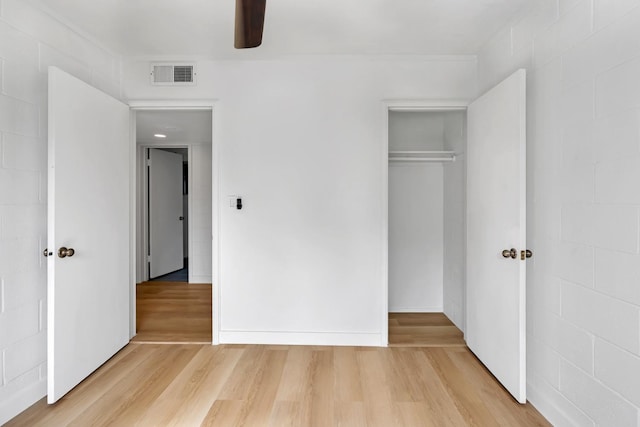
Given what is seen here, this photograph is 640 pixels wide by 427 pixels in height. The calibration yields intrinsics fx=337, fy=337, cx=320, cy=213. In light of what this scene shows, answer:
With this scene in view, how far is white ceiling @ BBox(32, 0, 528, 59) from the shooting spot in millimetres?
2086

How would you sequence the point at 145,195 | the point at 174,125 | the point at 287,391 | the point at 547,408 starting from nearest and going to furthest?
1. the point at 547,408
2. the point at 287,391
3. the point at 174,125
4. the point at 145,195

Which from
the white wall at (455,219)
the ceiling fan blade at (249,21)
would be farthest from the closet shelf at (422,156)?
the ceiling fan blade at (249,21)

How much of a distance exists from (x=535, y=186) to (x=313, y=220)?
5.22 feet

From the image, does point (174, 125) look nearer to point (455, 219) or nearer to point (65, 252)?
point (65, 252)

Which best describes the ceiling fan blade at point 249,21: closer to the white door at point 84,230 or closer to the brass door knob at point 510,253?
the white door at point 84,230

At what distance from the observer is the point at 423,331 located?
10.3ft

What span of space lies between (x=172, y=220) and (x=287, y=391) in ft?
14.4

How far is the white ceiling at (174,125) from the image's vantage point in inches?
134

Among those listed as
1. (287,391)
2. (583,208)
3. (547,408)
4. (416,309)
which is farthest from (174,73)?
(547,408)

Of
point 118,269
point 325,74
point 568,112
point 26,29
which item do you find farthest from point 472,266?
point 26,29

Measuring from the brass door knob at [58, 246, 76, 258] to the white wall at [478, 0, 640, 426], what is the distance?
2.81 meters

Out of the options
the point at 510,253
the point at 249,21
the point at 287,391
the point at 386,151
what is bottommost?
the point at 287,391

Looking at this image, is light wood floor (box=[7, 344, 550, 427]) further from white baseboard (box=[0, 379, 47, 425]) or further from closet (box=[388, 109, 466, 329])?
closet (box=[388, 109, 466, 329])

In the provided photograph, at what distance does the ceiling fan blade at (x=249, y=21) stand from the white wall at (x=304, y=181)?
57.2 inches
